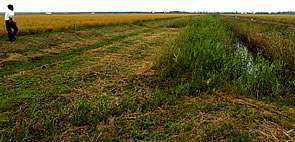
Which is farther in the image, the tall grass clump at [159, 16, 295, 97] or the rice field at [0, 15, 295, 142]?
the tall grass clump at [159, 16, 295, 97]

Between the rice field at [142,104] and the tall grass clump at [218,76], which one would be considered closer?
the rice field at [142,104]

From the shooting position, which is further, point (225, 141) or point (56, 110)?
point (56, 110)

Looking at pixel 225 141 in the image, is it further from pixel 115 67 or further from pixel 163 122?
pixel 115 67

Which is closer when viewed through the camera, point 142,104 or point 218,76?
point 142,104

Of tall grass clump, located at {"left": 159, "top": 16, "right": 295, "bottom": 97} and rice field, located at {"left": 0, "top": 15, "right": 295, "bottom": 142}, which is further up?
tall grass clump, located at {"left": 159, "top": 16, "right": 295, "bottom": 97}

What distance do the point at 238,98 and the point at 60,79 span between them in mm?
3581

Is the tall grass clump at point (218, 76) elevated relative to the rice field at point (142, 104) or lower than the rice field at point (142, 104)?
elevated

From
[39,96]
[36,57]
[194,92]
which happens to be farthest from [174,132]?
[36,57]

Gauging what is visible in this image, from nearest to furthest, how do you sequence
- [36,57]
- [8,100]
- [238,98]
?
1. [8,100]
2. [238,98]
3. [36,57]

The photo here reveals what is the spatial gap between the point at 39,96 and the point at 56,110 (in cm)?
67

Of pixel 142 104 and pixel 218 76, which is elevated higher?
pixel 218 76

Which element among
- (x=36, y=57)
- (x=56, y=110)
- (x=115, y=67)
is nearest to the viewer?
(x=56, y=110)

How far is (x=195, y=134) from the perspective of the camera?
2104mm

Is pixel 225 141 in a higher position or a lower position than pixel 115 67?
lower
